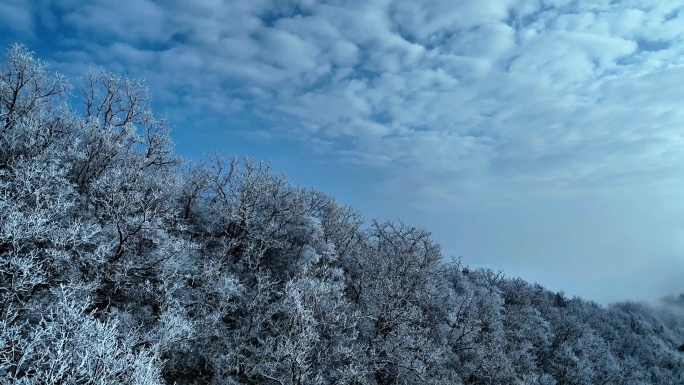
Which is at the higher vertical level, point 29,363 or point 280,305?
point 280,305

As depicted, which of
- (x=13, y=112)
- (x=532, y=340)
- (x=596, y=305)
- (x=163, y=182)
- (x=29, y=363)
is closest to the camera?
(x=29, y=363)

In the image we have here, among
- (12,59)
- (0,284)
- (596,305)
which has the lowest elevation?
(0,284)

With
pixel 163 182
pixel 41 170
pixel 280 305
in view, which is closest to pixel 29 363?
pixel 41 170

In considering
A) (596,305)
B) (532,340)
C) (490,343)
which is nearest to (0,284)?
(490,343)

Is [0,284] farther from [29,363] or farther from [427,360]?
[427,360]

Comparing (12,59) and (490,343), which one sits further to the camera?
(490,343)

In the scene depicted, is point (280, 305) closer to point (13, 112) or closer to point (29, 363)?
point (29, 363)

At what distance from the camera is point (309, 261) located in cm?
5228

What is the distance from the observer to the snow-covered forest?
2808 cm

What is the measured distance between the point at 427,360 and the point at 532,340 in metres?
41.8

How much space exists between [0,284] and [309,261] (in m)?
31.6

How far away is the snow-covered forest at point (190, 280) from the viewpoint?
92.1ft

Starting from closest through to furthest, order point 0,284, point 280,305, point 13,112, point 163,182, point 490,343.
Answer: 1. point 0,284
2. point 13,112
3. point 280,305
4. point 163,182
5. point 490,343

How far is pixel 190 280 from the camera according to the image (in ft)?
149
